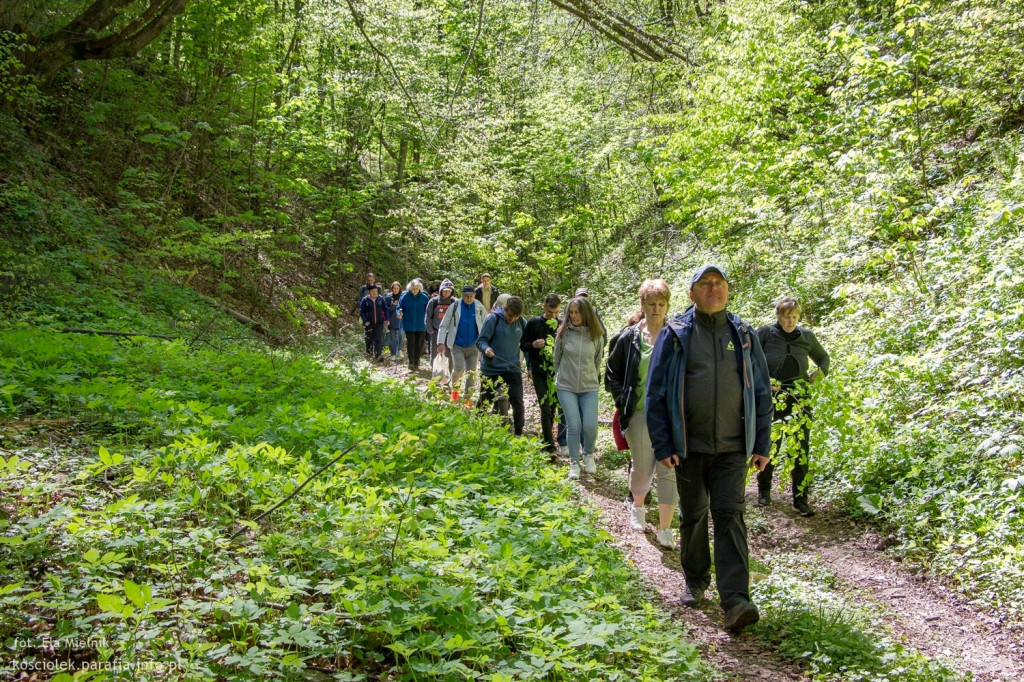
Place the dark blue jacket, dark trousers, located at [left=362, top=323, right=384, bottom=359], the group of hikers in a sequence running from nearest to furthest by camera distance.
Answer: the group of hikers < the dark blue jacket < dark trousers, located at [left=362, top=323, right=384, bottom=359]

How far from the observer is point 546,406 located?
361 inches

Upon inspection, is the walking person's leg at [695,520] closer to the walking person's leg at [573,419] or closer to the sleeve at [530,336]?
the walking person's leg at [573,419]

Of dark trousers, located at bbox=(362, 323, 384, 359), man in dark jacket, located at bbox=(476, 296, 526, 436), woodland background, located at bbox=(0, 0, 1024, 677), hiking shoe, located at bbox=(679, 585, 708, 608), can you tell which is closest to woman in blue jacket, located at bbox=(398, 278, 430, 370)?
woodland background, located at bbox=(0, 0, 1024, 677)

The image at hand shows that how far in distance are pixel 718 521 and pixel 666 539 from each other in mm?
1746

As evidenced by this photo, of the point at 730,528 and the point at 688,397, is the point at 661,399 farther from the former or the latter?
the point at 730,528

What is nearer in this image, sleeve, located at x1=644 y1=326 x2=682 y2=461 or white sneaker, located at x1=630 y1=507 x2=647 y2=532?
sleeve, located at x1=644 y1=326 x2=682 y2=461

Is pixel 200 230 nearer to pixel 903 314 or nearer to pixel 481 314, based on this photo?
pixel 481 314

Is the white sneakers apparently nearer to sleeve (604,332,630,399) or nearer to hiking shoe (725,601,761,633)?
sleeve (604,332,630,399)

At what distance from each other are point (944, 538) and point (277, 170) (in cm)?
1799

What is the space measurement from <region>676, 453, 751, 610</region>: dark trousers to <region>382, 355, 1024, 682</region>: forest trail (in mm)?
259

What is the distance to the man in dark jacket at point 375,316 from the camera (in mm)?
17656

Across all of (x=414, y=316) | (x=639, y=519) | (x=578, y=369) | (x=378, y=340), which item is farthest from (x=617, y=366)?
(x=378, y=340)

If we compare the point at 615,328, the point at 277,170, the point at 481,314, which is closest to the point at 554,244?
the point at 615,328

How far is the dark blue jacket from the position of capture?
17.6 m
